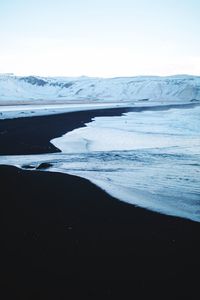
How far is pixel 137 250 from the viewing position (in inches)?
233

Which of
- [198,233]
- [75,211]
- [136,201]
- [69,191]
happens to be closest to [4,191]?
[69,191]

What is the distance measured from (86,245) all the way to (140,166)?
7283mm

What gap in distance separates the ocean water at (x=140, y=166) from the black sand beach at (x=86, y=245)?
0.89m

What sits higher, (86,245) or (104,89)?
(104,89)

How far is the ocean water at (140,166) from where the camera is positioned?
8883mm

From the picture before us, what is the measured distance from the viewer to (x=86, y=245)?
239 inches

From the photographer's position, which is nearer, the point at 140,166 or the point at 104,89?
the point at 140,166

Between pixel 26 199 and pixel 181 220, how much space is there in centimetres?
391

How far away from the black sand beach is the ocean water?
89 cm

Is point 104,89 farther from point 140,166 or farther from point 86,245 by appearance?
point 86,245

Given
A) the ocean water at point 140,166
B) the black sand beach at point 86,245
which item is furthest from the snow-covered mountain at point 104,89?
the black sand beach at point 86,245

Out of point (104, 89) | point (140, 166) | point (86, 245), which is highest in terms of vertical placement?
point (104, 89)

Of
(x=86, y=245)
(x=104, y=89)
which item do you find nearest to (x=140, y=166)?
(x=86, y=245)

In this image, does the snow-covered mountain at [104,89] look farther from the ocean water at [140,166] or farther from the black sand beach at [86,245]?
the black sand beach at [86,245]
